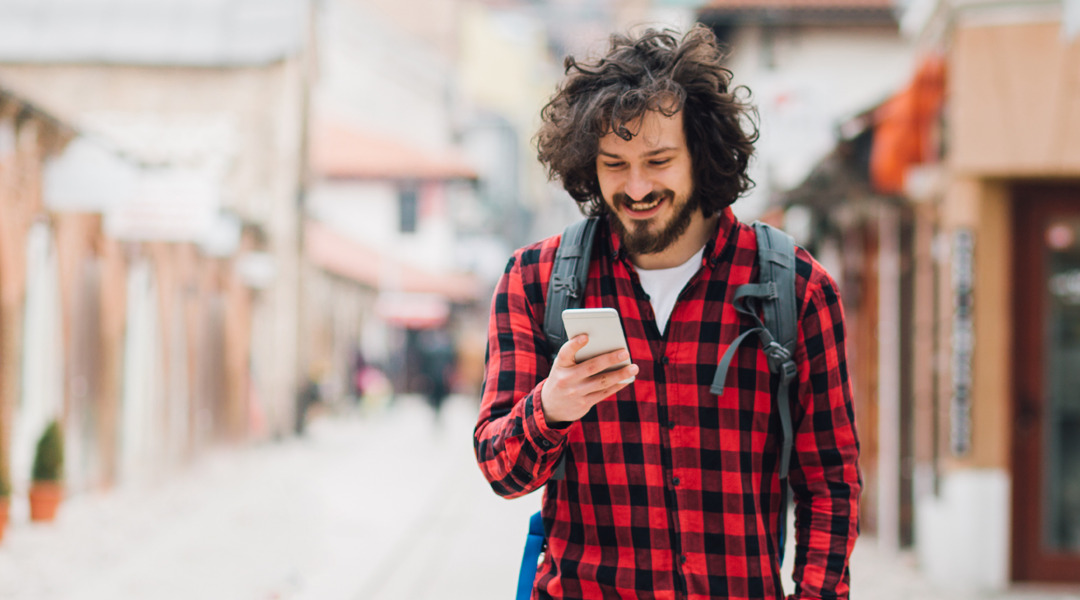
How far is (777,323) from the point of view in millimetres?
2242

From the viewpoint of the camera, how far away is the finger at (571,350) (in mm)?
1971

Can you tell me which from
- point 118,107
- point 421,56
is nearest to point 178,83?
point 118,107

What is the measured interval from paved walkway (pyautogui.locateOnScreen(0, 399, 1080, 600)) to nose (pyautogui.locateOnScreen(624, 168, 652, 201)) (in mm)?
5930

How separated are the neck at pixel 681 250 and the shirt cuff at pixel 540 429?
0.43 meters

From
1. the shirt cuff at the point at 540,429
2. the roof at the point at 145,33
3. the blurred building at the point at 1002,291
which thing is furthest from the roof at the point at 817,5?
the shirt cuff at the point at 540,429

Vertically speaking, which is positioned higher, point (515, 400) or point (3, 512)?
point (515, 400)

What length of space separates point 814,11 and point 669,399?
54.8ft

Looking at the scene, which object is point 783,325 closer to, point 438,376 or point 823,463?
point 823,463

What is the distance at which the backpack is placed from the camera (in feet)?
7.30

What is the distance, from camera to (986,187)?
329 inches

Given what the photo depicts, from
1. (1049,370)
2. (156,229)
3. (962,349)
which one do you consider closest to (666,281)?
(962,349)

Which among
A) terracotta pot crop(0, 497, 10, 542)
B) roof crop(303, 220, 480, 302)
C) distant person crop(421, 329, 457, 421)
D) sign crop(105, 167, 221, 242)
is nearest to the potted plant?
terracotta pot crop(0, 497, 10, 542)

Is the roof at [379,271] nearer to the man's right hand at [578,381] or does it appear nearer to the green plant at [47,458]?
the green plant at [47,458]

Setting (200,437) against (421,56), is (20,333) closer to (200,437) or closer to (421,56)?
(200,437)
